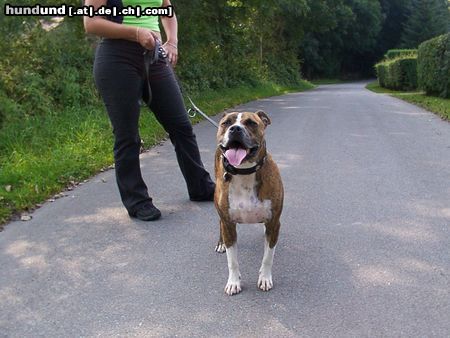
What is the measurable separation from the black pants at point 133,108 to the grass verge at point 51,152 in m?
1.28

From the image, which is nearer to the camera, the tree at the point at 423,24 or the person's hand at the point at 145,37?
the person's hand at the point at 145,37

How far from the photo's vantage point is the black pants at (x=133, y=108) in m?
4.24

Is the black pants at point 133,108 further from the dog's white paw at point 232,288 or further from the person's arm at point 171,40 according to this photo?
the dog's white paw at point 232,288

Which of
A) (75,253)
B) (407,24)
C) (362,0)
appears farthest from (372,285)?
(407,24)

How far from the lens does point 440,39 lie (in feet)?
58.2

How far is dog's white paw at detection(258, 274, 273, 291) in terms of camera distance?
3268 mm

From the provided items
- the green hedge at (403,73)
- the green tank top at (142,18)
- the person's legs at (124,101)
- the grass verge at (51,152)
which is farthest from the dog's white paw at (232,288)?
the green hedge at (403,73)

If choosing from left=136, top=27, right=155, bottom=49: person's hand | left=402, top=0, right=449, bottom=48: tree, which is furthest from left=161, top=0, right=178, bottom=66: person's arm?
left=402, top=0, right=449, bottom=48: tree

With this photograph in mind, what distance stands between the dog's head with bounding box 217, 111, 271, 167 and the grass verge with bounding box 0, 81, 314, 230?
2.61 m

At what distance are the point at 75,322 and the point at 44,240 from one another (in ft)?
4.86

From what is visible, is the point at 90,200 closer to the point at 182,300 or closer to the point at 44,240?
the point at 44,240

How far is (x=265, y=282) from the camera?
3.28 metres

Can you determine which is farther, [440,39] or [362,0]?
[362,0]

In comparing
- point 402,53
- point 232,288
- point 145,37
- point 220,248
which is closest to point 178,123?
point 145,37
